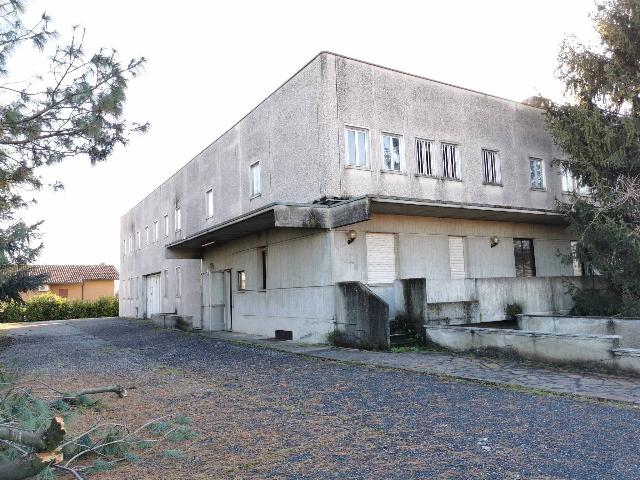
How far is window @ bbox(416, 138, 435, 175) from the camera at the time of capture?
1555 centimetres

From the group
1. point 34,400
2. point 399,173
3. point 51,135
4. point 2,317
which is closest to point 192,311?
point 399,173

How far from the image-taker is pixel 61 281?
169 ft

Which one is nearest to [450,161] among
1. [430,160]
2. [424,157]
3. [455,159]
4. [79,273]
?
[455,159]

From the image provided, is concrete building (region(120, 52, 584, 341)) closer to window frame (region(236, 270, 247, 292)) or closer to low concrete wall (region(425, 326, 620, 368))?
window frame (region(236, 270, 247, 292))

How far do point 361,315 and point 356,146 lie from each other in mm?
4859

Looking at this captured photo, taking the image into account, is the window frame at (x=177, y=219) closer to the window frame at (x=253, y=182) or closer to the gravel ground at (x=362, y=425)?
the window frame at (x=253, y=182)

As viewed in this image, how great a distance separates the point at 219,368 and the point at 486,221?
1008 cm

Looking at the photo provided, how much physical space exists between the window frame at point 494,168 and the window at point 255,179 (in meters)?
7.47

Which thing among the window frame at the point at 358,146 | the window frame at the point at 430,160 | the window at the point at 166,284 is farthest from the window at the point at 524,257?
the window at the point at 166,284

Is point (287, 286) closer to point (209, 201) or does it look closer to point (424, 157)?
point (424, 157)

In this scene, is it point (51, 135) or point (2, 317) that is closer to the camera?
point (51, 135)

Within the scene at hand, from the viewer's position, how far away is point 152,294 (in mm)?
30875

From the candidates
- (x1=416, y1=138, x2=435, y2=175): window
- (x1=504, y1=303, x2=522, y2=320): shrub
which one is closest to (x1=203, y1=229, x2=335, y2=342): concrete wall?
(x1=416, y1=138, x2=435, y2=175): window

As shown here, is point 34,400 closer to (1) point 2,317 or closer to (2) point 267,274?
(2) point 267,274
